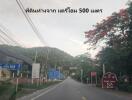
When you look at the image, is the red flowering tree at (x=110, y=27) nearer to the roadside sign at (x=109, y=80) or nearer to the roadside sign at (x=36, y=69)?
the roadside sign at (x=36, y=69)

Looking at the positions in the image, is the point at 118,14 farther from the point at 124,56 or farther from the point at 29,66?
the point at 29,66

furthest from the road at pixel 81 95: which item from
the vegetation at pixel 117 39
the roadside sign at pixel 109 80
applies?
the roadside sign at pixel 109 80

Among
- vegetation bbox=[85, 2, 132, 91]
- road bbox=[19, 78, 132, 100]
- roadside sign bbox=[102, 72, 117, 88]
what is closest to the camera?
roadside sign bbox=[102, 72, 117, 88]

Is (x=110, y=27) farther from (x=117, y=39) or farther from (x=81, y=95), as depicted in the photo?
(x=81, y=95)

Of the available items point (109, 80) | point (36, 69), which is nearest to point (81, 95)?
point (36, 69)

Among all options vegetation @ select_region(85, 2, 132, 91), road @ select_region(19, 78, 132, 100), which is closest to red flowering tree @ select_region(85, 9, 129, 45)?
vegetation @ select_region(85, 2, 132, 91)

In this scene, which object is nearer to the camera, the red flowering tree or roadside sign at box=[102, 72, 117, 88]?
roadside sign at box=[102, 72, 117, 88]

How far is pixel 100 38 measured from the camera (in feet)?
157

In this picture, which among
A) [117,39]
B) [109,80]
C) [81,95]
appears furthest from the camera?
[117,39]

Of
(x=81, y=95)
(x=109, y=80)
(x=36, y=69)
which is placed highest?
(x=36, y=69)

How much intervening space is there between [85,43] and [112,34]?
17.5 feet

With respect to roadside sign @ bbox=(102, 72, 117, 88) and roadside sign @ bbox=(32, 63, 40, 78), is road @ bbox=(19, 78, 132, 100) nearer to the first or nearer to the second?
roadside sign @ bbox=(32, 63, 40, 78)

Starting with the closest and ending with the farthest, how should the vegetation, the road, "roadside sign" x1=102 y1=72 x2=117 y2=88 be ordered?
"roadside sign" x1=102 y1=72 x2=117 y2=88, the road, the vegetation

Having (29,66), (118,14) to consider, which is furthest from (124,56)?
(29,66)
